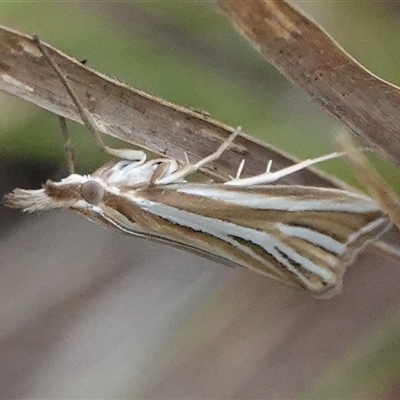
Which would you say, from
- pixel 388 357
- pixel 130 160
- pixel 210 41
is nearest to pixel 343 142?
pixel 130 160

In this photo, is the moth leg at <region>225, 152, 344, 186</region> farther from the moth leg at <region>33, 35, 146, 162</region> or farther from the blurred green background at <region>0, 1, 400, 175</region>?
the blurred green background at <region>0, 1, 400, 175</region>

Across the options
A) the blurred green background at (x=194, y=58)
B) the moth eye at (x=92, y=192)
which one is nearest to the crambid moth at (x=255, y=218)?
the moth eye at (x=92, y=192)

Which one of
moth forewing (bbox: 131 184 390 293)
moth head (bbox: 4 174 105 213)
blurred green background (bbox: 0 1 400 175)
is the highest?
blurred green background (bbox: 0 1 400 175)

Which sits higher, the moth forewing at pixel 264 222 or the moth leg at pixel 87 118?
the moth leg at pixel 87 118

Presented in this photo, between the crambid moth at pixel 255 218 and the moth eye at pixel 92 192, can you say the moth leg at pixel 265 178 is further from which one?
the moth eye at pixel 92 192

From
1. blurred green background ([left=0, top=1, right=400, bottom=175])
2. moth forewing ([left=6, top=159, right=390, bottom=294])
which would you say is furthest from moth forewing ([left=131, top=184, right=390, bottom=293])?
blurred green background ([left=0, top=1, right=400, bottom=175])

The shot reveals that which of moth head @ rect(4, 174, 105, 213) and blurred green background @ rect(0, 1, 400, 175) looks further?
blurred green background @ rect(0, 1, 400, 175)

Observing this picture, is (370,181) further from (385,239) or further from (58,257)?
(58,257)

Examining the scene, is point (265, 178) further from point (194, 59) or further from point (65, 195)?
point (194, 59)
